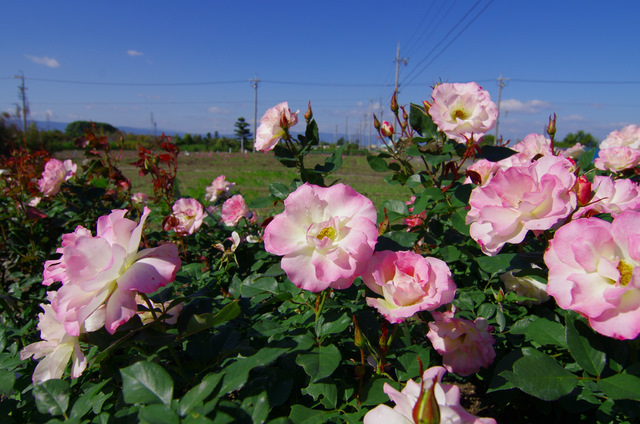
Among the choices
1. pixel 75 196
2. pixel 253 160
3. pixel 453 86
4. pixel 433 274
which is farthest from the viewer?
pixel 253 160

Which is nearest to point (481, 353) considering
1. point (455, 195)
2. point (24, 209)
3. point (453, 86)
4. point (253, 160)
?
point (455, 195)

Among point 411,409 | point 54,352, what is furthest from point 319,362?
point 54,352

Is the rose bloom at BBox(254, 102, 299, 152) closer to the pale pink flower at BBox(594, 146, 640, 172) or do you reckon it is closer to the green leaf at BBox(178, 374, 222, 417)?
the green leaf at BBox(178, 374, 222, 417)

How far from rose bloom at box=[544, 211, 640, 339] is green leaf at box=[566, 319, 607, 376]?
0.13m

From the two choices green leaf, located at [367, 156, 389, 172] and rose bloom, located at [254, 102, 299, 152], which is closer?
rose bloom, located at [254, 102, 299, 152]

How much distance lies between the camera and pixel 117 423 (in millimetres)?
534

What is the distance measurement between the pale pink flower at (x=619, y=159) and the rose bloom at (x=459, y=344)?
43.0 inches

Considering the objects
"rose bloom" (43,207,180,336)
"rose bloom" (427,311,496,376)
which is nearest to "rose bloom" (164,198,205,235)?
"rose bloom" (43,207,180,336)

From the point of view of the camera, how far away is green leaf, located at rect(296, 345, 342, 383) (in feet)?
2.02

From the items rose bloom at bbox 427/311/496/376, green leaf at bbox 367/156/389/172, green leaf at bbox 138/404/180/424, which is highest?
green leaf at bbox 367/156/389/172

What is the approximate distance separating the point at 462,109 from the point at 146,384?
90 centimetres

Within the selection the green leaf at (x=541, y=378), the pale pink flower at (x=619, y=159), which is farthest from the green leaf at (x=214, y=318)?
the pale pink flower at (x=619, y=159)

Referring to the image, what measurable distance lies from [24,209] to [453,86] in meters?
2.23

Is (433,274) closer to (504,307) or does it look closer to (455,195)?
(455,195)
